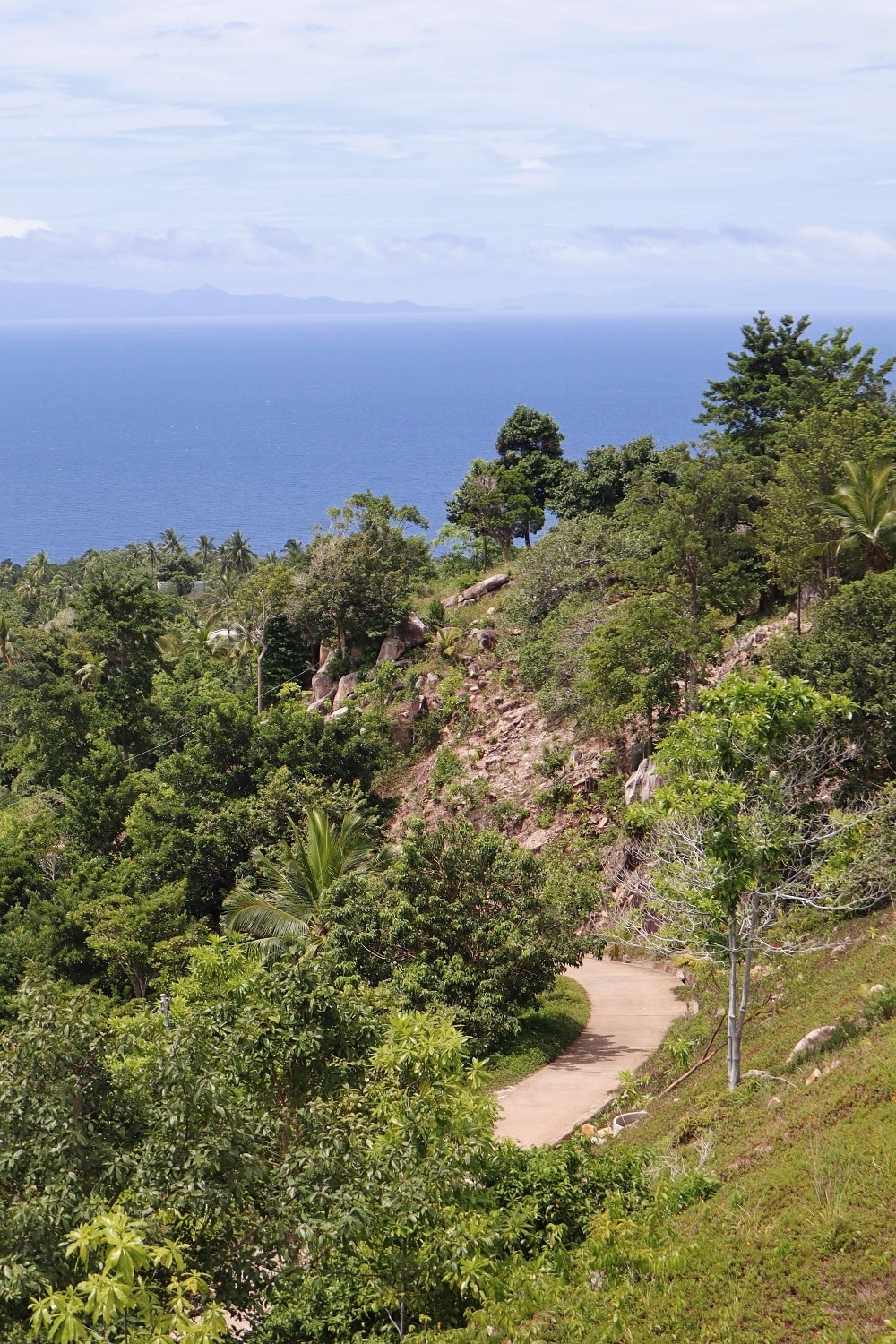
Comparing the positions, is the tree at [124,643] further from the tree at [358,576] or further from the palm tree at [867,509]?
the palm tree at [867,509]

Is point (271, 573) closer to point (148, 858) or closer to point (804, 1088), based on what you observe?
point (148, 858)

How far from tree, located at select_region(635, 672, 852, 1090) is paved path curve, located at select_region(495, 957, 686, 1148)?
12.8 ft

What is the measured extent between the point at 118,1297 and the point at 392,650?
33313 mm

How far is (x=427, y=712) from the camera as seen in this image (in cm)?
3750

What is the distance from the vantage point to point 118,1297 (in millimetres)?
7289

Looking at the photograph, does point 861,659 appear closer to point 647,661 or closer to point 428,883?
point 647,661

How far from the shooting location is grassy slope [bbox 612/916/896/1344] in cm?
896

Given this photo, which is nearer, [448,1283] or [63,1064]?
[63,1064]

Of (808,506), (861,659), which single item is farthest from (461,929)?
(808,506)

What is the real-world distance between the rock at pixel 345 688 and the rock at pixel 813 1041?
27.0 m

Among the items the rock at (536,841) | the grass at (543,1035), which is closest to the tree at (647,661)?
the rock at (536,841)

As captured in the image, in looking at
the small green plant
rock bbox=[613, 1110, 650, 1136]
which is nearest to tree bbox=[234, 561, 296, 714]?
the small green plant

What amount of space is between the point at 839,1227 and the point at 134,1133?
18.9ft

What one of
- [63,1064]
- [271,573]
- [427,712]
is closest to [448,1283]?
[63,1064]
